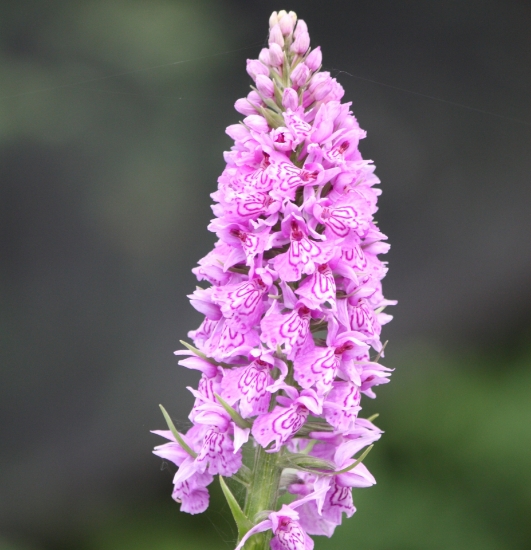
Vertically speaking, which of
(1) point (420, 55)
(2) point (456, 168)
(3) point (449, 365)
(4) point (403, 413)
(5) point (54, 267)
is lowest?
(4) point (403, 413)

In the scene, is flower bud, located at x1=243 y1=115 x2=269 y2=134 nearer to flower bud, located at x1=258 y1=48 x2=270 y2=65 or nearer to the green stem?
flower bud, located at x1=258 y1=48 x2=270 y2=65

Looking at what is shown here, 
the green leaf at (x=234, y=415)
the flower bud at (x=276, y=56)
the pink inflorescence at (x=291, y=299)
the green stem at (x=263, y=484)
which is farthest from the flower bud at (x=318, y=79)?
the green stem at (x=263, y=484)

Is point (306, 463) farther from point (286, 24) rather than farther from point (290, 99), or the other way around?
point (286, 24)

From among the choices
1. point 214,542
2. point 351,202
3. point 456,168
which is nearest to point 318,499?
point 351,202

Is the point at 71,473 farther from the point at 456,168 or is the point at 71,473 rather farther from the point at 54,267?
the point at 456,168

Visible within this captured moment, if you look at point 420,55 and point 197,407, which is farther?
point 420,55

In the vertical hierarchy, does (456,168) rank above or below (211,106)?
below

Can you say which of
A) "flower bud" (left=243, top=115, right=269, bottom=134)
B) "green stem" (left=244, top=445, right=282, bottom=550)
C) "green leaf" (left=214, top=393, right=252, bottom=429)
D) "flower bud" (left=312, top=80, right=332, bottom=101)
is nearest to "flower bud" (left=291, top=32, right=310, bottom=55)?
"flower bud" (left=312, top=80, right=332, bottom=101)

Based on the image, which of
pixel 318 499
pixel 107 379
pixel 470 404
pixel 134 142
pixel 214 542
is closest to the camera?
pixel 318 499
